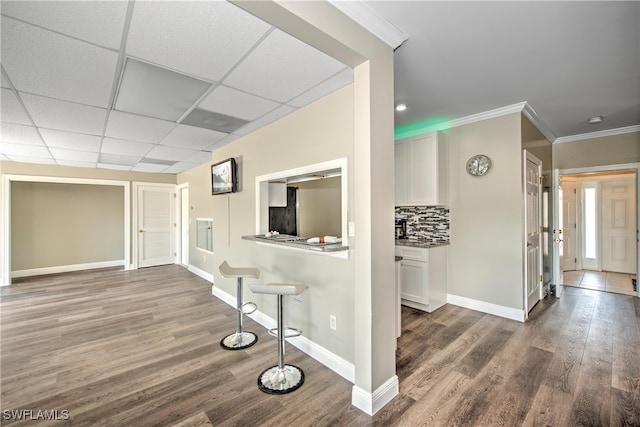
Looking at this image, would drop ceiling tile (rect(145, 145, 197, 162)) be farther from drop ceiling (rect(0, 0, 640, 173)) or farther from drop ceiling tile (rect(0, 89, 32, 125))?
drop ceiling tile (rect(0, 89, 32, 125))

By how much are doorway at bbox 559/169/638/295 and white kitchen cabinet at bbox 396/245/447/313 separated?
2.98 m

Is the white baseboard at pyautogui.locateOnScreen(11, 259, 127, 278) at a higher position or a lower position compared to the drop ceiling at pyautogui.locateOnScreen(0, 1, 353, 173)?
lower

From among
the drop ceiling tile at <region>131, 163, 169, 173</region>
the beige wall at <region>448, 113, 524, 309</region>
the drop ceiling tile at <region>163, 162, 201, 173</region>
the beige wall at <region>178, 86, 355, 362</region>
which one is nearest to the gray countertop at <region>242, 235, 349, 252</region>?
the beige wall at <region>178, 86, 355, 362</region>

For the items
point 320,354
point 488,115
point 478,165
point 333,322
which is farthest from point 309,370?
point 488,115

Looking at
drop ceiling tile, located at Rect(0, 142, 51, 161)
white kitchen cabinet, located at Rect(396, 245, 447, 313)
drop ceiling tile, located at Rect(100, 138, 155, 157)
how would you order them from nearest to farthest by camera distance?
white kitchen cabinet, located at Rect(396, 245, 447, 313), drop ceiling tile, located at Rect(100, 138, 155, 157), drop ceiling tile, located at Rect(0, 142, 51, 161)

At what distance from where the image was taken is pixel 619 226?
5.39 m

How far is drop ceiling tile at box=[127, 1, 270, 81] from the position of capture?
1.39 m

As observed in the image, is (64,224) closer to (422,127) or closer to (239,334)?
(239,334)

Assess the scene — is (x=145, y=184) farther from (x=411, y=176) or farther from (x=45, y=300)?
(x=411, y=176)

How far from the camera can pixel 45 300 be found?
4.18 metres

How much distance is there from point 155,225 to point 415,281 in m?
6.24

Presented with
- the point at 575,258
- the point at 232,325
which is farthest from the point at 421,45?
the point at 575,258

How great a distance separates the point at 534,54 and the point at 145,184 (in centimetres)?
738

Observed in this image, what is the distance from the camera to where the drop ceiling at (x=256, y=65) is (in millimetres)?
1509
